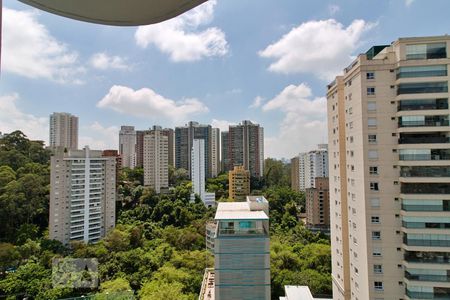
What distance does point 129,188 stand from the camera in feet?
30.6

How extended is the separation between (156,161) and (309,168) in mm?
6588

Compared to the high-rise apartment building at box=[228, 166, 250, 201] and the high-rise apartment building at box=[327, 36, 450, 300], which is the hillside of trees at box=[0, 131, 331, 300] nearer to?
the high-rise apartment building at box=[327, 36, 450, 300]

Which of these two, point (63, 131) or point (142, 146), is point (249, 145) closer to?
point (142, 146)

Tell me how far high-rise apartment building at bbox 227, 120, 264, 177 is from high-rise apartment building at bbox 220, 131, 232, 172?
0.55m

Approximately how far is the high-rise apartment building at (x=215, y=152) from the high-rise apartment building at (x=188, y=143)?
0.41 ft

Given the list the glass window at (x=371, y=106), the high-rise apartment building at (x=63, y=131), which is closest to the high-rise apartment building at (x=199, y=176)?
the high-rise apartment building at (x=63, y=131)

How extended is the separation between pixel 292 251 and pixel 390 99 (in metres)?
4.30

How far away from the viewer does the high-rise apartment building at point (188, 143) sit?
1312cm

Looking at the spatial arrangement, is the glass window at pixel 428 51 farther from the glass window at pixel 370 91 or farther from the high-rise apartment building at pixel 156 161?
the high-rise apartment building at pixel 156 161

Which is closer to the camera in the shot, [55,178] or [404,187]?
[404,187]

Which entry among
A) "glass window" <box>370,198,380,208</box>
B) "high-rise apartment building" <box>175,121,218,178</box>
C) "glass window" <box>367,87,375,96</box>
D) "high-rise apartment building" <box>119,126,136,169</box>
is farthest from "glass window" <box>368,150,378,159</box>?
"high-rise apartment building" <box>119,126,136,169</box>

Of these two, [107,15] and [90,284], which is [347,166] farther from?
[90,284]

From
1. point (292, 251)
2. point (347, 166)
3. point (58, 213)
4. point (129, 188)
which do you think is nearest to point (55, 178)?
point (58, 213)

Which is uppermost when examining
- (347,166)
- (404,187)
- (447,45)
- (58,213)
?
(447,45)
